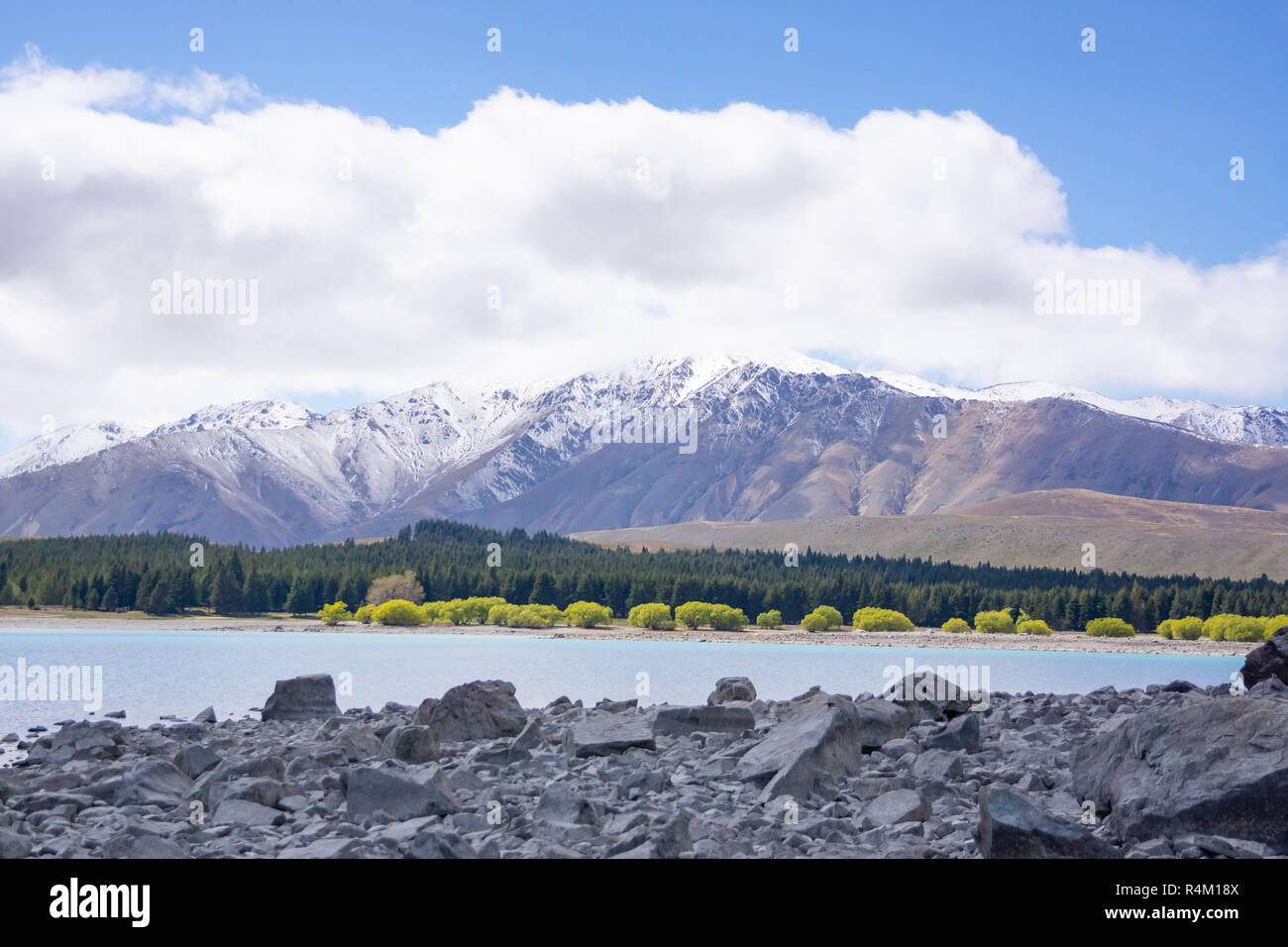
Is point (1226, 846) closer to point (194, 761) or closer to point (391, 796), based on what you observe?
point (391, 796)

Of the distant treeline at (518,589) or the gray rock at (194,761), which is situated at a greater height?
the gray rock at (194,761)

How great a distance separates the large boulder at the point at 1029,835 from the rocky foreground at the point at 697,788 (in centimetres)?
2

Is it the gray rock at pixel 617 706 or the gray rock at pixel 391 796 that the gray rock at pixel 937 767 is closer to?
the gray rock at pixel 391 796

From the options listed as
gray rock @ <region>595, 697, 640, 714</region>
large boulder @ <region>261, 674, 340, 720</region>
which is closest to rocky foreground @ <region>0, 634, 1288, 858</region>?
gray rock @ <region>595, 697, 640, 714</region>

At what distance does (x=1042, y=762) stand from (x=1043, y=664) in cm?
6413

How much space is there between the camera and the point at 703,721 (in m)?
21.6

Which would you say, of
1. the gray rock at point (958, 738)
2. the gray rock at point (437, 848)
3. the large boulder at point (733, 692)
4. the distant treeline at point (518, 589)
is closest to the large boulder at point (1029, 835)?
the gray rock at point (437, 848)

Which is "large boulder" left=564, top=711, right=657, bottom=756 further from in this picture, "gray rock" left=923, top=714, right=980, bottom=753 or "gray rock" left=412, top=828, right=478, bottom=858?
"gray rock" left=412, top=828, right=478, bottom=858

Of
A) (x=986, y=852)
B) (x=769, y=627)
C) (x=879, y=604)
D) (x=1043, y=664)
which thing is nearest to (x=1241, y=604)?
(x=879, y=604)

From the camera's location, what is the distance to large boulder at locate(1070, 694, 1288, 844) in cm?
1176

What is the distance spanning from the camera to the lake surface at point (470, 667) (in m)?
39.5

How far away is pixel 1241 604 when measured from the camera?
136 metres

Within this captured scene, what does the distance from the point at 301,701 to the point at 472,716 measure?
8.07 meters
